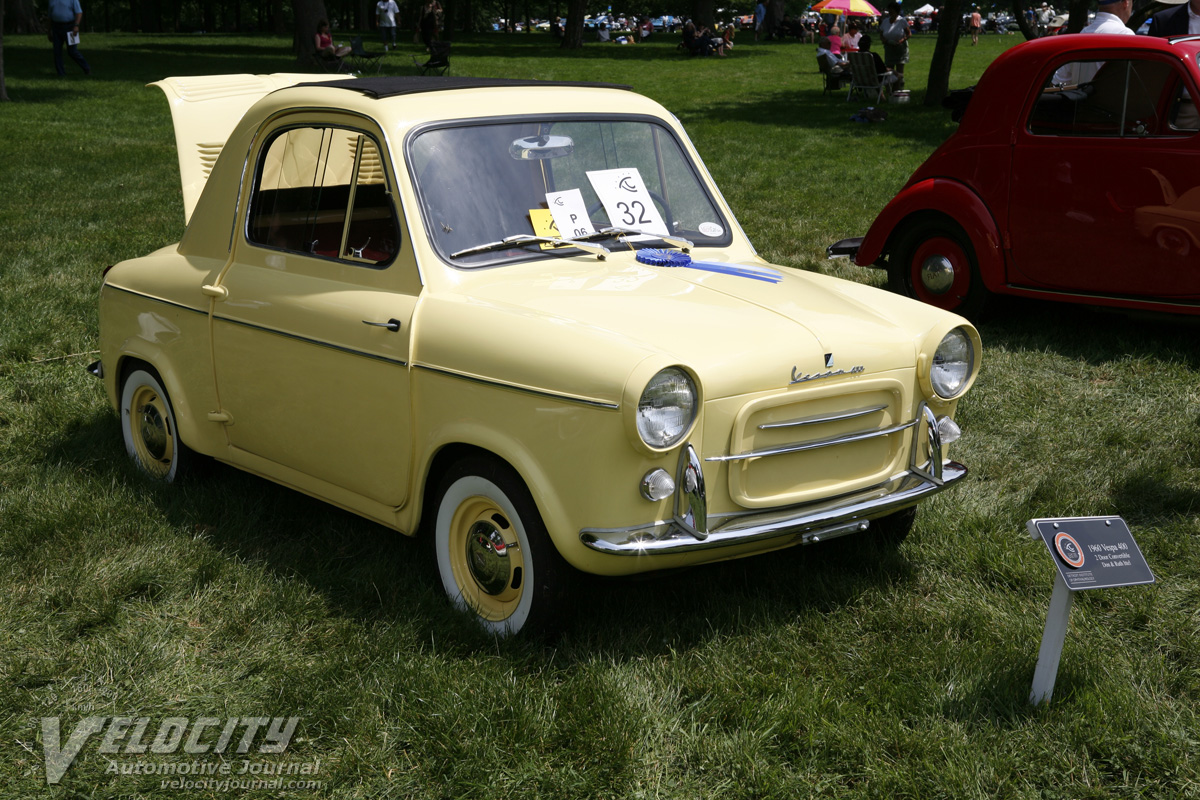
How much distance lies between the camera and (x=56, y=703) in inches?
136

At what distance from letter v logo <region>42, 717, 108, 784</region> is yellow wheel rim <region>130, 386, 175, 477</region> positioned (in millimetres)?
1894

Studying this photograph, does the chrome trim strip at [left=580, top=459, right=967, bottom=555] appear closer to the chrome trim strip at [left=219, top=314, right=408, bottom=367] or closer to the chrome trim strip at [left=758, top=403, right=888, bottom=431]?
the chrome trim strip at [left=758, top=403, right=888, bottom=431]

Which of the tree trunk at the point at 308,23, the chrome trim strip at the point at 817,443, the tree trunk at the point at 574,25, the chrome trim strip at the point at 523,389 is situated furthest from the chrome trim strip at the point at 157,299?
the tree trunk at the point at 574,25

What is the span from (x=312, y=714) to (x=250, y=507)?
1661mm

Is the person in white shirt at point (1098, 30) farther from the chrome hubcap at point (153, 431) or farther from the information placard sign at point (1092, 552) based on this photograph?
the chrome hubcap at point (153, 431)

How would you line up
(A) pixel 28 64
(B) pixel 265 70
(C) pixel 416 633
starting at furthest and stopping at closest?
1. (A) pixel 28 64
2. (B) pixel 265 70
3. (C) pixel 416 633

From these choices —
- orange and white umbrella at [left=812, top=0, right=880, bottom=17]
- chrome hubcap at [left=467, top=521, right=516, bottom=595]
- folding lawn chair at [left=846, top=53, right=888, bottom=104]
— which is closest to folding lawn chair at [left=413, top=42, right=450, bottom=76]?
folding lawn chair at [left=846, top=53, right=888, bottom=104]

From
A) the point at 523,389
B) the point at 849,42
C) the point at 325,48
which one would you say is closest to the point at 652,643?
the point at 523,389

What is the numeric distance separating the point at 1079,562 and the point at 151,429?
3958 millimetres

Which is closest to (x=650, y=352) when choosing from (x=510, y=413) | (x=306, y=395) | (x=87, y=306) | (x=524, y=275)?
(x=510, y=413)

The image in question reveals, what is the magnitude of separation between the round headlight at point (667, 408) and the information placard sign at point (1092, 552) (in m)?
0.99

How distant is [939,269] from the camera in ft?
25.6

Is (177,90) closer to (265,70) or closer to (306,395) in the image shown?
(306,395)

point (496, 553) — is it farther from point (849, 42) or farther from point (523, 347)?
point (849, 42)
